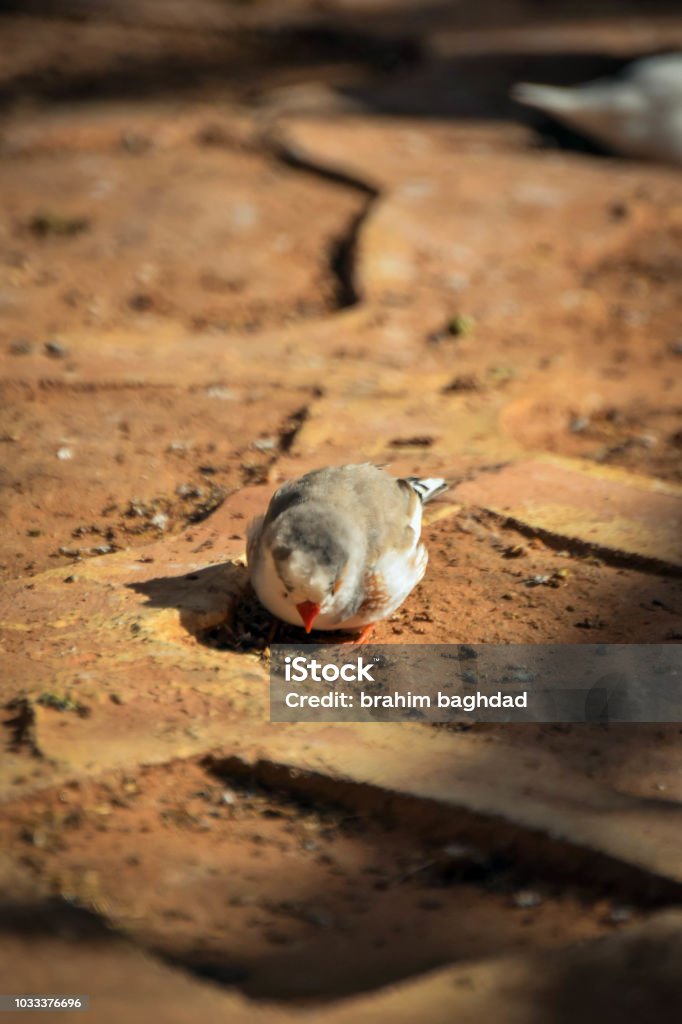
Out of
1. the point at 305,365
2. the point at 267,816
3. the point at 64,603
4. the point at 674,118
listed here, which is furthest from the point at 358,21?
the point at 267,816

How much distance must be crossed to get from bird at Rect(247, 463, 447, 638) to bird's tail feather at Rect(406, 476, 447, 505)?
27cm

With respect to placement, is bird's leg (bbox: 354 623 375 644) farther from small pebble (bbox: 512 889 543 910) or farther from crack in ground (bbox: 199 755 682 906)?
small pebble (bbox: 512 889 543 910)

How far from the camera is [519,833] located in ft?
9.35

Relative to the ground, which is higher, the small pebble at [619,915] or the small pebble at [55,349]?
the small pebble at [55,349]

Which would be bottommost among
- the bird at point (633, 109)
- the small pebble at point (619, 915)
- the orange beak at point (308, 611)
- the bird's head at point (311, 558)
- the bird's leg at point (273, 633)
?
the small pebble at point (619, 915)

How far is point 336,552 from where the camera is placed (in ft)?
11.0

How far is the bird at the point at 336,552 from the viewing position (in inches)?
132

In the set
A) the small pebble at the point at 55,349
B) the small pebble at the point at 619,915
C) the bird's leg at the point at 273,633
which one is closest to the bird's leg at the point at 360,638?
the bird's leg at the point at 273,633

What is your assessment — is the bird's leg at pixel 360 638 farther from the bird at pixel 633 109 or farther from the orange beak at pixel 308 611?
the bird at pixel 633 109

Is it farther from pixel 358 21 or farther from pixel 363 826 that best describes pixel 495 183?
pixel 363 826

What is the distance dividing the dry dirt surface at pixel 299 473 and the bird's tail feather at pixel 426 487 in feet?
0.45

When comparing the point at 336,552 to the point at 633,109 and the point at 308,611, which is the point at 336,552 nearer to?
the point at 308,611

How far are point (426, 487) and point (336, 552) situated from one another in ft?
2.60

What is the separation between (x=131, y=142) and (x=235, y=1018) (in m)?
7.09
